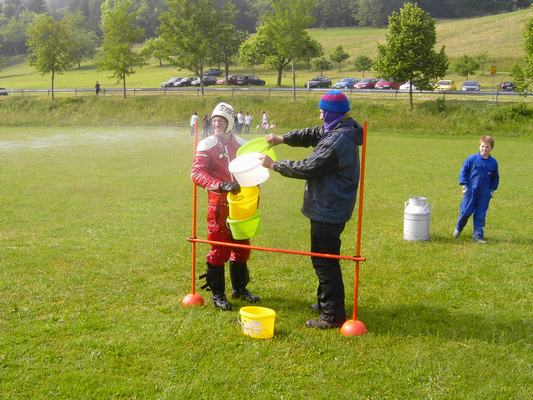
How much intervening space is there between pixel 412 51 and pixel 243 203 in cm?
4148

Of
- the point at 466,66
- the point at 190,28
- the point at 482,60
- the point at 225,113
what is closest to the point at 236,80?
the point at 190,28

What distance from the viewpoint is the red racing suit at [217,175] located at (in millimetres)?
7234

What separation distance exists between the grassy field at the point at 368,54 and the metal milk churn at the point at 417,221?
2307 inches

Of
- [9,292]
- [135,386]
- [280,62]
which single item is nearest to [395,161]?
[9,292]

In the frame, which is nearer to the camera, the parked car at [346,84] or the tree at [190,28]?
the tree at [190,28]

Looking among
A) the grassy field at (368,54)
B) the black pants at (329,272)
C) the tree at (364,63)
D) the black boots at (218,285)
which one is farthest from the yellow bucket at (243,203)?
the tree at (364,63)

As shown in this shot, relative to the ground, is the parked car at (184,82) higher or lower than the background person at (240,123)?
higher

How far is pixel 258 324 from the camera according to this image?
253 inches

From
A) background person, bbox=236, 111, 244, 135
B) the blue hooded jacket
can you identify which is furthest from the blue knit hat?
background person, bbox=236, 111, 244, 135

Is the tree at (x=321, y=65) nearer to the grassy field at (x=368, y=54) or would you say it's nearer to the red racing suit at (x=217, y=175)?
the grassy field at (x=368, y=54)

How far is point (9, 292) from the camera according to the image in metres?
8.00

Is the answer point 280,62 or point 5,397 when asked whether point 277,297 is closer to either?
point 5,397

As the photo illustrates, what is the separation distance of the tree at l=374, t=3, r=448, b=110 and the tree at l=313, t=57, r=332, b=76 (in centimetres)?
3590

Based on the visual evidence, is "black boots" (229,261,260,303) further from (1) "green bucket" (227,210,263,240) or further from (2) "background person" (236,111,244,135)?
(2) "background person" (236,111,244,135)
